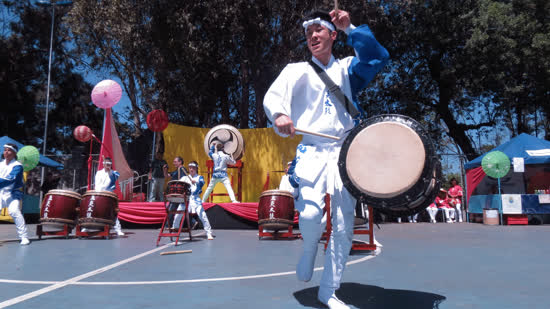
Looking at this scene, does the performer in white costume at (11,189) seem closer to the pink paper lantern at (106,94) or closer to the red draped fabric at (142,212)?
the red draped fabric at (142,212)

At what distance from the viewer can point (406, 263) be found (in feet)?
15.5

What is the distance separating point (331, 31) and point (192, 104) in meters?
14.4

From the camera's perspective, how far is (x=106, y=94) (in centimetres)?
1075

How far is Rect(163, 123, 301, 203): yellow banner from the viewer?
1392 cm

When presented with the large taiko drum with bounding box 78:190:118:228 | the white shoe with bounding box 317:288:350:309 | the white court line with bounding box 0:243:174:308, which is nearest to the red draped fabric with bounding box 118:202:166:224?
the large taiko drum with bounding box 78:190:118:228

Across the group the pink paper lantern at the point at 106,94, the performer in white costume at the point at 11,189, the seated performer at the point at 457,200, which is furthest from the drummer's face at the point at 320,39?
the seated performer at the point at 457,200

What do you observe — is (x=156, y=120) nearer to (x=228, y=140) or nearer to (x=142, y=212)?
(x=228, y=140)

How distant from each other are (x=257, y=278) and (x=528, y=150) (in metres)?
12.6

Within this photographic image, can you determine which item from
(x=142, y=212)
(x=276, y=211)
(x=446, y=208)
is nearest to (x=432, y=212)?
(x=446, y=208)

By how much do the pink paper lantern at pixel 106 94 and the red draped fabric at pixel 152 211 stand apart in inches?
107

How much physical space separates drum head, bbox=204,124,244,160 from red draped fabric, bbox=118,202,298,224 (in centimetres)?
253

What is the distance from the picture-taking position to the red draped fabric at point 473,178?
1438 centimetres

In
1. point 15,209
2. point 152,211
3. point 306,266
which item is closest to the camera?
point 306,266

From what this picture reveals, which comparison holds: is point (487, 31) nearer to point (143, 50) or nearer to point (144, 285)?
point (143, 50)
